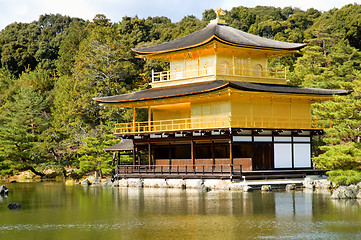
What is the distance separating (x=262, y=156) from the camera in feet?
128

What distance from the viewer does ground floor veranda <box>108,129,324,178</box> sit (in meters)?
37.8

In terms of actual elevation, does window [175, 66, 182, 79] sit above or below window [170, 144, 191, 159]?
above

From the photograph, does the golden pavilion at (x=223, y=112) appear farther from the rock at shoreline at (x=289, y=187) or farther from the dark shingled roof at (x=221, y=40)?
the rock at shoreline at (x=289, y=187)

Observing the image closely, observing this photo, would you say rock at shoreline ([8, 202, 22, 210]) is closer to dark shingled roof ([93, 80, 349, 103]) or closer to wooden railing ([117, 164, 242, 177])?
wooden railing ([117, 164, 242, 177])

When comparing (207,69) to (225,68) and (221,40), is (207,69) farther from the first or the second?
(221,40)

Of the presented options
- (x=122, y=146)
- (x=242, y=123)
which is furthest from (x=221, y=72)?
(x=122, y=146)

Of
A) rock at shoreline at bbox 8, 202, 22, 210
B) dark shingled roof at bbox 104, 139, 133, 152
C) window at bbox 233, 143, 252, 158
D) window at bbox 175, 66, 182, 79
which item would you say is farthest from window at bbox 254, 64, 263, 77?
rock at shoreline at bbox 8, 202, 22, 210

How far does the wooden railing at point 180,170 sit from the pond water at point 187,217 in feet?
14.3

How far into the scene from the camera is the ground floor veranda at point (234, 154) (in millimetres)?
37781

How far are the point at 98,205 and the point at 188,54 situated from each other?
1924 cm

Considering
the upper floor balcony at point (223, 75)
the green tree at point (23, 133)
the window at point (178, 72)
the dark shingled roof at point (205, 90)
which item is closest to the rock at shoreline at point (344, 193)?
the dark shingled roof at point (205, 90)

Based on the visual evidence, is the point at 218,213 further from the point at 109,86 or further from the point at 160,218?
the point at 109,86

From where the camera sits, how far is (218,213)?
23.4 meters

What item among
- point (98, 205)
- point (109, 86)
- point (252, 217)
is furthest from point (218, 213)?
point (109, 86)
